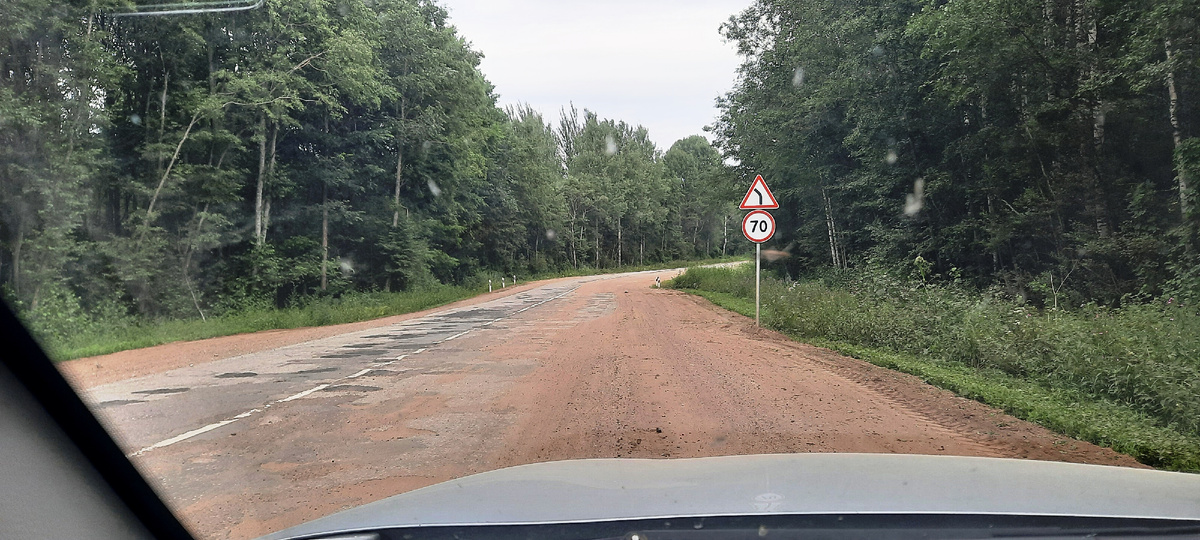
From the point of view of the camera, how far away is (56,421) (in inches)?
134

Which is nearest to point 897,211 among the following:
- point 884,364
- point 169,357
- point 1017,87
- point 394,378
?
point 1017,87

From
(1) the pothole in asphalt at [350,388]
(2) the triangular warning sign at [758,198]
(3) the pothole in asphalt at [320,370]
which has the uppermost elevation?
(2) the triangular warning sign at [758,198]

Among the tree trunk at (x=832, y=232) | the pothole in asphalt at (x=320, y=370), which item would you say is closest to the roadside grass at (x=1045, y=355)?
the pothole in asphalt at (x=320, y=370)

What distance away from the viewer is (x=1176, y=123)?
14.5 m

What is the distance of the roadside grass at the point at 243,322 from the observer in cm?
1459

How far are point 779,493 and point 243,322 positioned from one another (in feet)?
67.7

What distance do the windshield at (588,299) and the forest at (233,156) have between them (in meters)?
0.11

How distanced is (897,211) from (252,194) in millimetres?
22302

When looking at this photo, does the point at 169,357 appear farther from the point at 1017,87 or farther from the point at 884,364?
the point at 1017,87

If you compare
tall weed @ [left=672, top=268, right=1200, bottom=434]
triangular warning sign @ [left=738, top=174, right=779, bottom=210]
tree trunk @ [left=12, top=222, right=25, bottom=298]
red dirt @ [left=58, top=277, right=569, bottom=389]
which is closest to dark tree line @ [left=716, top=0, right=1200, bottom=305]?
tall weed @ [left=672, top=268, right=1200, bottom=434]

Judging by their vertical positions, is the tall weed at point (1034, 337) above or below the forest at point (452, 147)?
below

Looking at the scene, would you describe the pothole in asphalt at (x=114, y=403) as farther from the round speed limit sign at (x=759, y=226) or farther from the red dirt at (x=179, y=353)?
the round speed limit sign at (x=759, y=226)

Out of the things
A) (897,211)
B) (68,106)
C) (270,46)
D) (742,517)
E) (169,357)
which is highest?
(270,46)

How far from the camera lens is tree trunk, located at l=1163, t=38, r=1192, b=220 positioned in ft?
44.7
